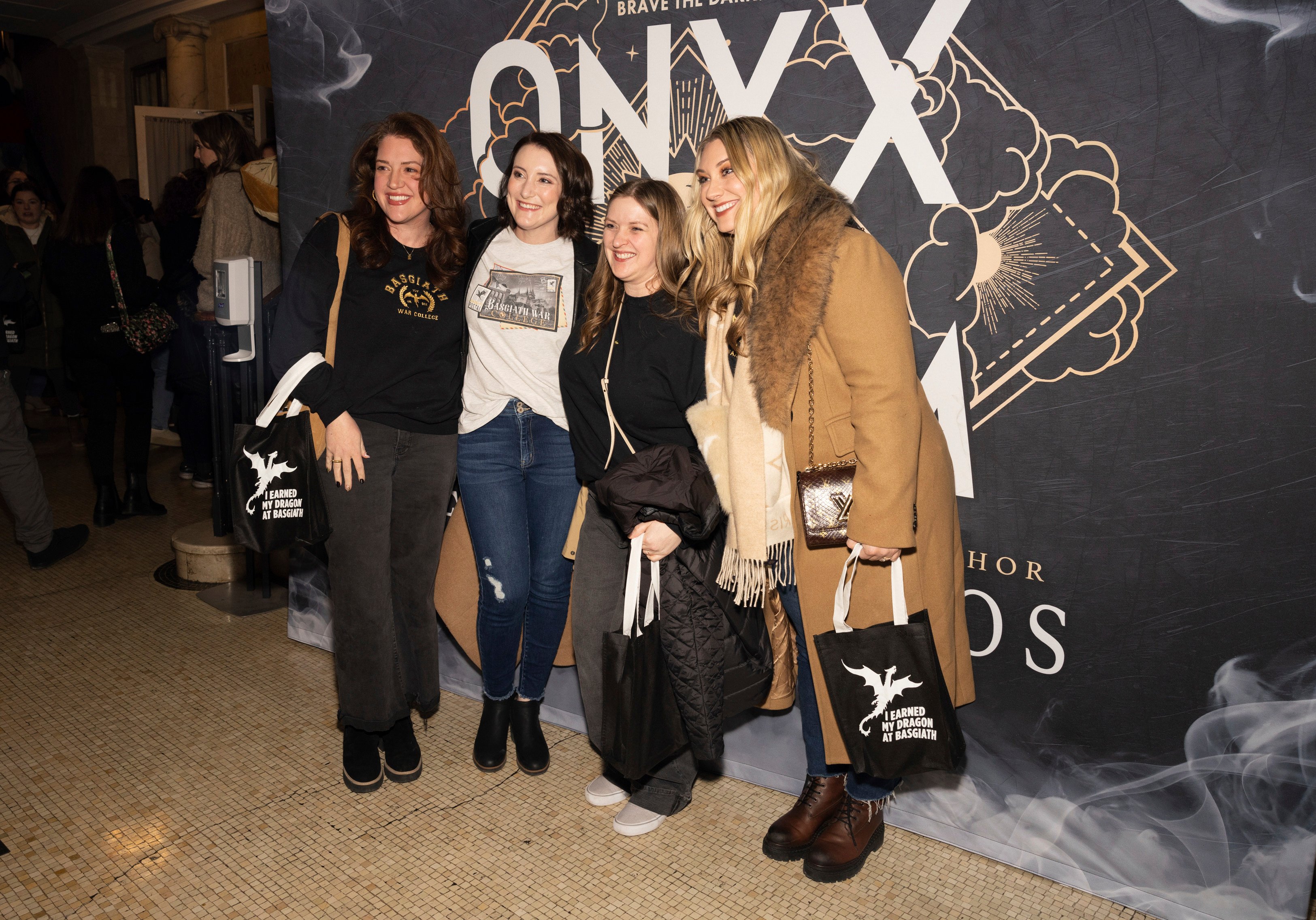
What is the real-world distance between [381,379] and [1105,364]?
69.7 inches

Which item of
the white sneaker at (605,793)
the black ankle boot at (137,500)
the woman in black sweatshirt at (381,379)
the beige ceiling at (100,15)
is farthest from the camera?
the beige ceiling at (100,15)

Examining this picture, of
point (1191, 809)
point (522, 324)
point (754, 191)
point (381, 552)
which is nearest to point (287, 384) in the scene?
point (381, 552)

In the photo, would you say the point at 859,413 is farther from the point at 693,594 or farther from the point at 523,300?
the point at 523,300

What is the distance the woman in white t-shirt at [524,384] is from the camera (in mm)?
2490

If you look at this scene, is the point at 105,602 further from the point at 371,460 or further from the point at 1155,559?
the point at 1155,559

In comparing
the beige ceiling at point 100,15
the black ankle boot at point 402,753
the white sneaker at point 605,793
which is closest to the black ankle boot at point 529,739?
the white sneaker at point 605,793

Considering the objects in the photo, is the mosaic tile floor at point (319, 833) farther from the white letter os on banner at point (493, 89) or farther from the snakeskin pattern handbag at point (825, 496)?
the white letter os on banner at point (493, 89)

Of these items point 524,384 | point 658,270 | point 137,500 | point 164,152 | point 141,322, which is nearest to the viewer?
point 658,270

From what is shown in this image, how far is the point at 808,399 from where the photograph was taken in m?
2.07

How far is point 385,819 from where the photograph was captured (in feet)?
8.40

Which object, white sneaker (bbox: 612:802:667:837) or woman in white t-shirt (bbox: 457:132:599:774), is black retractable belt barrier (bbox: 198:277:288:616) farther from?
white sneaker (bbox: 612:802:667:837)

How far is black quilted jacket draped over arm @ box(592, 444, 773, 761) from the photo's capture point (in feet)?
7.08

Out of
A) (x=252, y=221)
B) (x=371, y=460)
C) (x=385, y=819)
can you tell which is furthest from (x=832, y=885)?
(x=252, y=221)

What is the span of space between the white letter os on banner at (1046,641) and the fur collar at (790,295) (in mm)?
792
